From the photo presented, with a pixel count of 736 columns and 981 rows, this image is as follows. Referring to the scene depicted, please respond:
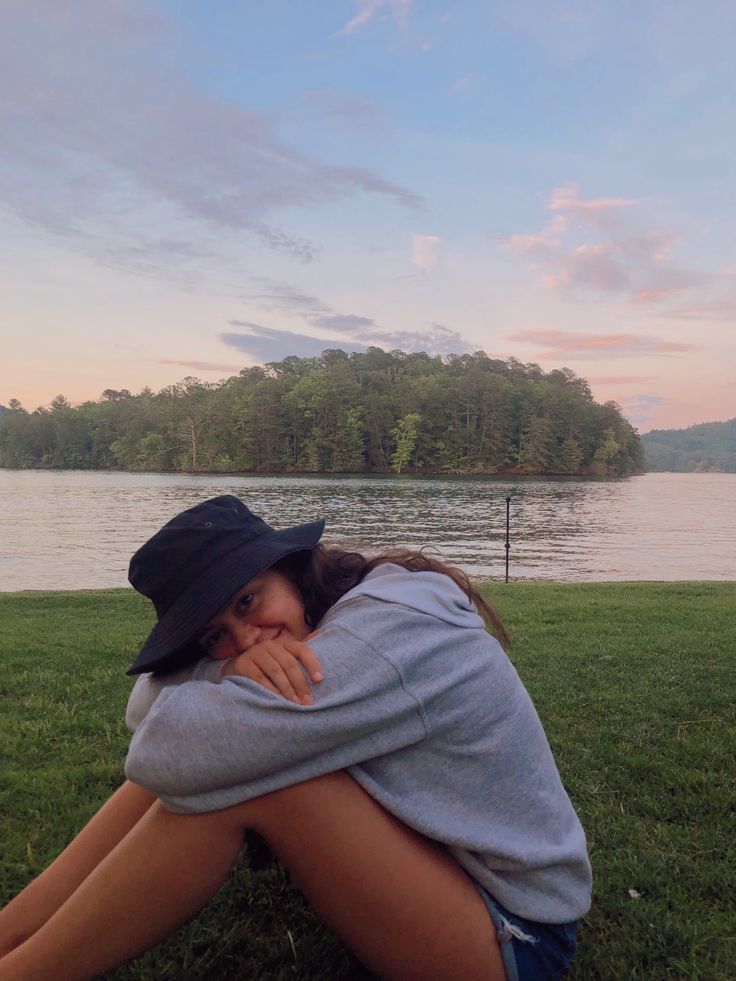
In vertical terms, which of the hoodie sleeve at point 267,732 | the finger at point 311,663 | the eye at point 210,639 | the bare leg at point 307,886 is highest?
the finger at point 311,663

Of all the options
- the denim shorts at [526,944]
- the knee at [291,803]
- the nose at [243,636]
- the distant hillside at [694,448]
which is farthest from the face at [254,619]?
the distant hillside at [694,448]

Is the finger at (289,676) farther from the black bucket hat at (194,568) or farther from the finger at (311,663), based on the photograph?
the black bucket hat at (194,568)

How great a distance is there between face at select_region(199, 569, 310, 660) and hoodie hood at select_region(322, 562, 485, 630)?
22cm

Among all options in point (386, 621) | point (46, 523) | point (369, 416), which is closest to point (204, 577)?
point (386, 621)

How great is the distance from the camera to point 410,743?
1.45m

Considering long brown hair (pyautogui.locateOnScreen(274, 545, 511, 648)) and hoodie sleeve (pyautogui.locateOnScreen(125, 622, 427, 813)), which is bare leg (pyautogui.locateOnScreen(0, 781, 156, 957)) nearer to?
hoodie sleeve (pyautogui.locateOnScreen(125, 622, 427, 813))

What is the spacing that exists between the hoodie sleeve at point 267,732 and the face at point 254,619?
1.06 feet

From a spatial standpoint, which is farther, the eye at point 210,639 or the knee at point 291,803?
the eye at point 210,639

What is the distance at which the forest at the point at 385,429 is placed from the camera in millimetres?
85125

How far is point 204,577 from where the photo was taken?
172cm

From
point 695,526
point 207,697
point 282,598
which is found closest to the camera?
point 207,697

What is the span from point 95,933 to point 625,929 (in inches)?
60.0

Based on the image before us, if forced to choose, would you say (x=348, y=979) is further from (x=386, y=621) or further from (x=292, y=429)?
(x=292, y=429)

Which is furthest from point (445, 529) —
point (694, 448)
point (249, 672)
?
point (694, 448)
